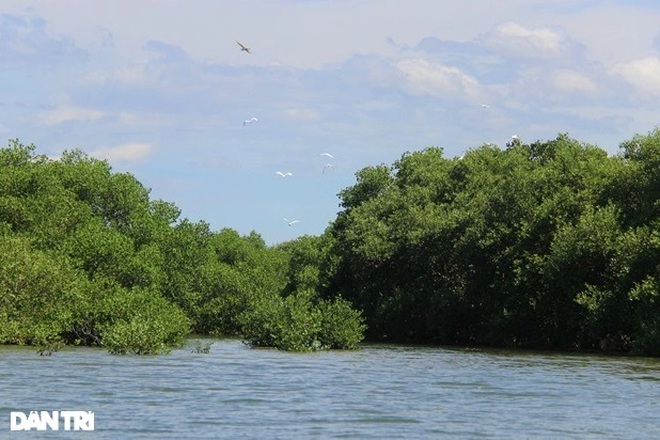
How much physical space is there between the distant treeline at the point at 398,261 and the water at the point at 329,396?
5.01m

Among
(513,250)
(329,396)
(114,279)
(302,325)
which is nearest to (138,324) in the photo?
(302,325)

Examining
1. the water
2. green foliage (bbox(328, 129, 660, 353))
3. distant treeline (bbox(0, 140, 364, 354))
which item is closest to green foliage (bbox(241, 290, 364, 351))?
distant treeline (bbox(0, 140, 364, 354))

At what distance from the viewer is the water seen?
28.5 m

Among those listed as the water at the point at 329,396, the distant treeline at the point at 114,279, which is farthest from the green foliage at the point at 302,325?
the water at the point at 329,396

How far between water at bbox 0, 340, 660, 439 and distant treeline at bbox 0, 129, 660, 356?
5.01 meters

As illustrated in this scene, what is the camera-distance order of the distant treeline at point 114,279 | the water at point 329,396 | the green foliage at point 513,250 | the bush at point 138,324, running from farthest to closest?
the green foliage at point 513,250 → the distant treeline at point 114,279 → the bush at point 138,324 → the water at point 329,396

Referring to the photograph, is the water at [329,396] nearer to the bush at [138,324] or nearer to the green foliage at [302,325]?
Result: the bush at [138,324]

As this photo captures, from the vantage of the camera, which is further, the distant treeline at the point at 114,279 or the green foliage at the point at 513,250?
the green foliage at the point at 513,250

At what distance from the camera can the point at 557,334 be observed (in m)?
70.7

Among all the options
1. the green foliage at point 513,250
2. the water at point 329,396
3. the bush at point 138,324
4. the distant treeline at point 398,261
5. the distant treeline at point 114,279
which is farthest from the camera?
the green foliage at point 513,250

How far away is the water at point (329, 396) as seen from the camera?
93.5 feet

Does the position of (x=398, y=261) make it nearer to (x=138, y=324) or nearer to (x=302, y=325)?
(x=302, y=325)

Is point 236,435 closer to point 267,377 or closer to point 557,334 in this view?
point 267,377

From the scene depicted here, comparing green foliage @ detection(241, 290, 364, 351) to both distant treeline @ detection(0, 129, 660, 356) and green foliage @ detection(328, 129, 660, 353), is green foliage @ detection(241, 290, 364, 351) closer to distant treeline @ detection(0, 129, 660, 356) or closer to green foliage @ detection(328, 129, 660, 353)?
distant treeline @ detection(0, 129, 660, 356)
